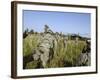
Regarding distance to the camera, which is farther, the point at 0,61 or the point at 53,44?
the point at 53,44

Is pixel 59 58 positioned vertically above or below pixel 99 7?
below

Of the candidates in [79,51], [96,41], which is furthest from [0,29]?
[96,41]

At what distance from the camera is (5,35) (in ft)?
6.61

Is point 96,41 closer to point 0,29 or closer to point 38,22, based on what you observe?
point 38,22

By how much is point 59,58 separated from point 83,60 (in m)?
0.25

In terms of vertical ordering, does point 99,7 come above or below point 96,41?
above

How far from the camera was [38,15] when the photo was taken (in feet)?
6.94

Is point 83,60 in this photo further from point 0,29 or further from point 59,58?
point 0,29

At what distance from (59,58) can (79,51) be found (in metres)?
0.21

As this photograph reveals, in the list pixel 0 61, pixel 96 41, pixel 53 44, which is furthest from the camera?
pixel 96 41

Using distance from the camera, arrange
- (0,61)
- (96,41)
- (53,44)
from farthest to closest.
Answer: (96,41), (53,44), (0,61)

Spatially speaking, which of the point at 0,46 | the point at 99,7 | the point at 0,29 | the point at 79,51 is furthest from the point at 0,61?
the point at 99,7

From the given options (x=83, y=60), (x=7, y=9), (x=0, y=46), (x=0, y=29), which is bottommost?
(x=83, y=60)

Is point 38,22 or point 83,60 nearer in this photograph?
point 38,22
